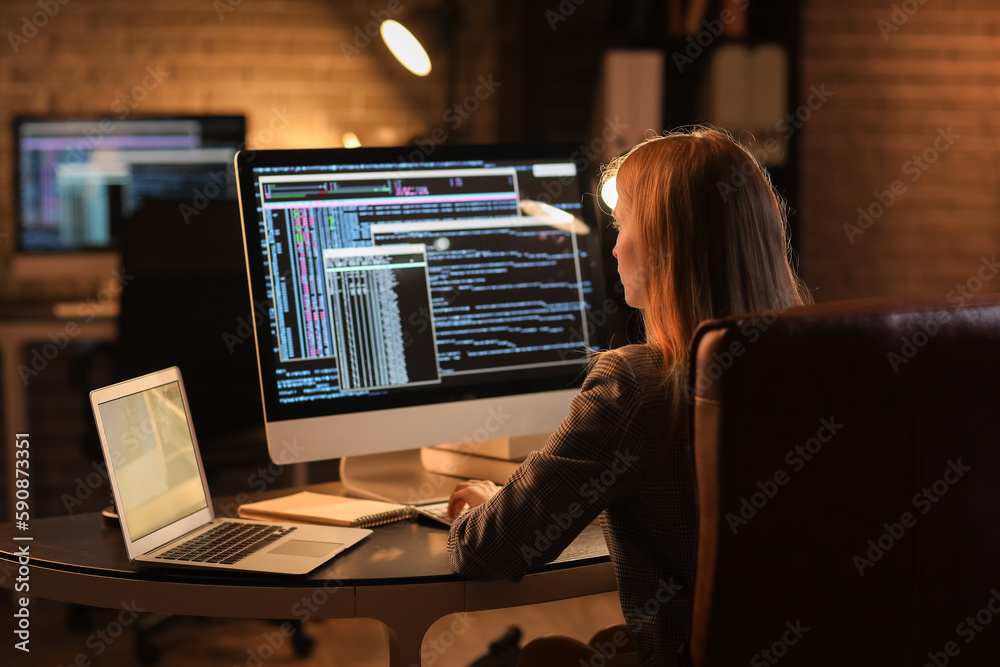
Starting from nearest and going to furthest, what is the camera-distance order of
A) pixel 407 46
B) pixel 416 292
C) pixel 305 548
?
pixel 305 548, pixel 416 292, pixel 407 46

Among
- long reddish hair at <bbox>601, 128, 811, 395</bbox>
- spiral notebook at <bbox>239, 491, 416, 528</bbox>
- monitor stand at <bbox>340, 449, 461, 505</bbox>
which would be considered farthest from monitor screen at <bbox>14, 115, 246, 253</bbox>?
long reddish hair at <bbox>601, 128, 811, 395</bbox>

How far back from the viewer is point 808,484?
825mm

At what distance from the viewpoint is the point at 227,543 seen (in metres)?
1.16

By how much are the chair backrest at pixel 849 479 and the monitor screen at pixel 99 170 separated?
312 centimetres

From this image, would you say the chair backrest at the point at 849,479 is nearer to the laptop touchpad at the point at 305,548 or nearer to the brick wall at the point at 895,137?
the laptop touchpad at the point at 305,548

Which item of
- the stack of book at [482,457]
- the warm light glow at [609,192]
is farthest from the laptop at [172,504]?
the warm light glow at [609,192]

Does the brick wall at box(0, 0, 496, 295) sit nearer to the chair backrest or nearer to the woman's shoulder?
the woman's shoulder

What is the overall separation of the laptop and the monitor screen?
99.6 inches

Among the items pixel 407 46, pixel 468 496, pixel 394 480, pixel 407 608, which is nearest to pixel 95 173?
pixel 407 46

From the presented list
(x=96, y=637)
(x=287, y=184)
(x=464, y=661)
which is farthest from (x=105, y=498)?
(x=287, y=184)

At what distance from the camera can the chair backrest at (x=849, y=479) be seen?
81 cm

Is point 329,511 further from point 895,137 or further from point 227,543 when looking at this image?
point 895,137

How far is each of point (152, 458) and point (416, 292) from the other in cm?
46

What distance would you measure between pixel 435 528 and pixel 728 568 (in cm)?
53
